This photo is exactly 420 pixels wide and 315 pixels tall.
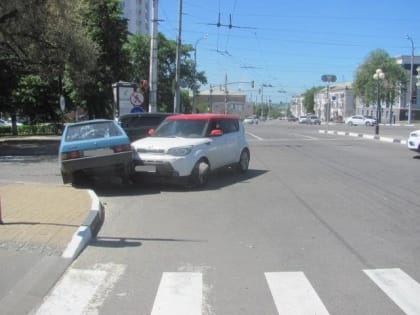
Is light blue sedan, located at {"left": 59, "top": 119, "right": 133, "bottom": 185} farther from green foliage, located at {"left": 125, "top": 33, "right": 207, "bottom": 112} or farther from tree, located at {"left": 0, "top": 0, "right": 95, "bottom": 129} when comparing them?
green foliage, located at {"left": 125, "top": 33, "right": 207, "bottom": 112}

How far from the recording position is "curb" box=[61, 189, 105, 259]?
6984mm

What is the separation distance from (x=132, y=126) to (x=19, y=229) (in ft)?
35.4

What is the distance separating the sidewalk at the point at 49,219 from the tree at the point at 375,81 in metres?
102

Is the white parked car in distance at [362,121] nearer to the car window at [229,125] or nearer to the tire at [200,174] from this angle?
the car window at [229,125]

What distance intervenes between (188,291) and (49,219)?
370 cm

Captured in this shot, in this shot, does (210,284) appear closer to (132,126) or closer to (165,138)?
(165,138)

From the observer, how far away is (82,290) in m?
5.73

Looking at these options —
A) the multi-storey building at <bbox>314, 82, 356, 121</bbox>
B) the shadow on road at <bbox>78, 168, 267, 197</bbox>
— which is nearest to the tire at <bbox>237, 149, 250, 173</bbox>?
the shadow on road at <bbox>78, 168, 267, 197</bbox>

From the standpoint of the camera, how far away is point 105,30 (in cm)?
4369

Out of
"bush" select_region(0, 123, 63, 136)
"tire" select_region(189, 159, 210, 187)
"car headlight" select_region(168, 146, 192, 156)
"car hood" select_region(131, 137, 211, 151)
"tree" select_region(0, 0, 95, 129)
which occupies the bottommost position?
"bush" select_region(0, 123, 63, 136)

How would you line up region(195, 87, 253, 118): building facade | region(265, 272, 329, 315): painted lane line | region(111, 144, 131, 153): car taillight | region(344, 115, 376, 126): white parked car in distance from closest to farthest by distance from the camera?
region(265, 272, 329, 315): painted lane line < region(111, 144, 131, 153): car taillight < region(344, 115, 376, 126): white parked car in distance < region(195, 87, 253, 118): building facade

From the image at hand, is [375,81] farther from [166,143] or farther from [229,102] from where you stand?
[166,143]

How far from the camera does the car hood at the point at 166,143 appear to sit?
12.7 meters

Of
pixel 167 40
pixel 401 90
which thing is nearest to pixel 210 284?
pixel 167 40
